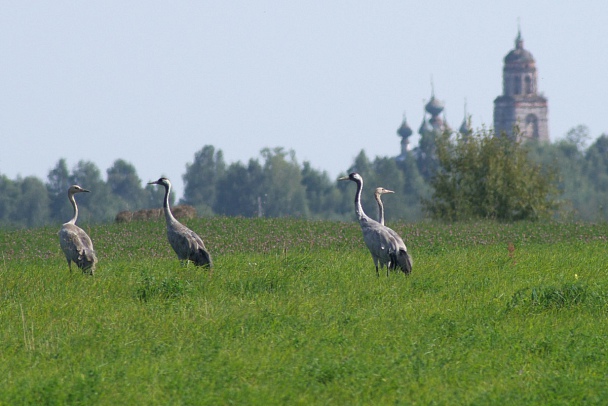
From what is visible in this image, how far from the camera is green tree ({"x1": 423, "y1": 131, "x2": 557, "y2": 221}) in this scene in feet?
149

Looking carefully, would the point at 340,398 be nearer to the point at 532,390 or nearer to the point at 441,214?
the point at 532,390

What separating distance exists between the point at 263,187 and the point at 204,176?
14360 millimetres

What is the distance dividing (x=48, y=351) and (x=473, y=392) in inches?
187

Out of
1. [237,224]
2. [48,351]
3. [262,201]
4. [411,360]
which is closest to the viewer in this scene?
[411,360]

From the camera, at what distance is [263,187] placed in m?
136

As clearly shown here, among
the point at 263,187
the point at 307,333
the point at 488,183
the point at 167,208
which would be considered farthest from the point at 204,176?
the point at 307,333

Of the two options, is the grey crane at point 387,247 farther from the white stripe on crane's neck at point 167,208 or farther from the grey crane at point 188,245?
the white stripe on crane's neck at point 167,208

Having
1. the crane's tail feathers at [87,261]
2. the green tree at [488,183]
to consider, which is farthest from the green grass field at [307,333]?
the green tree at [488,183]

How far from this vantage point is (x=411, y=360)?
10172 millimetres

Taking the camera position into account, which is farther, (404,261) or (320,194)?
(320,194)

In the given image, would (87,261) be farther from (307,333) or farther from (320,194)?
(320,194)

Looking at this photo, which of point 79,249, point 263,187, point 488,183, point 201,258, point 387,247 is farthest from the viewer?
point 263,187

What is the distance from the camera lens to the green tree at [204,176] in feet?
477

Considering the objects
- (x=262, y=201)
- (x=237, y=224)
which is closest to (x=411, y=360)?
(x=237, y=224)
